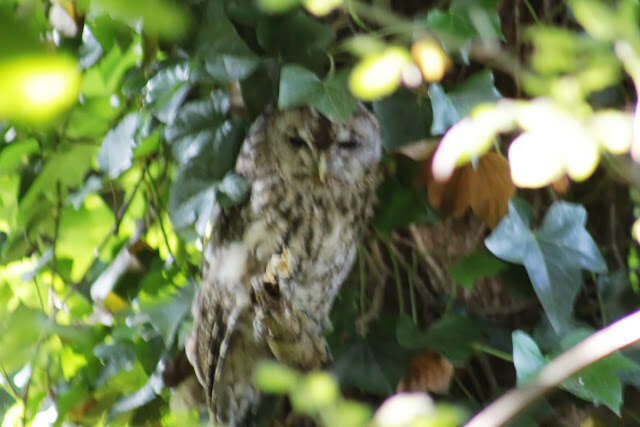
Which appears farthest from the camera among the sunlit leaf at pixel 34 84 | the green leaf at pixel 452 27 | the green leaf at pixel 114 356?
the green leaf at pixel 114 356

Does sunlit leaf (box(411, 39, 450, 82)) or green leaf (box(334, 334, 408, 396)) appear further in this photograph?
green leaf (box(334, 334, 408, 396))

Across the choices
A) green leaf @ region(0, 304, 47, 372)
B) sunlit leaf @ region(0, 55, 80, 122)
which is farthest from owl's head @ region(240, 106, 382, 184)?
sunlit leaf @ region(0, 55, 80, 122)

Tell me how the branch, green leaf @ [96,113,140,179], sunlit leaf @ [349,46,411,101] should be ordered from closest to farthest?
the branch → sunlit leaf @ [349,46,411,101] → green leaf @ [96,113,140,179]

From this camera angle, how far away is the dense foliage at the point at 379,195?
31.6 inches

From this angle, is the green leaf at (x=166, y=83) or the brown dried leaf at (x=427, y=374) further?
the brown dried leaf at (x=427, y=374)

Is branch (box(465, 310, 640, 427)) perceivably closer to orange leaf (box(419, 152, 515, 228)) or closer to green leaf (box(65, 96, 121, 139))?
orange leaf (box(419, 152, 515, 228))

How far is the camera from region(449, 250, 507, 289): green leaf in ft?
3.17

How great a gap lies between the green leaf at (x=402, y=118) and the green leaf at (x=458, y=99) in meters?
0.06

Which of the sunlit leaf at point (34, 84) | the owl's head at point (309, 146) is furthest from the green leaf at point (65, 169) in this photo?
the sunlit leaf at point (34, 84)

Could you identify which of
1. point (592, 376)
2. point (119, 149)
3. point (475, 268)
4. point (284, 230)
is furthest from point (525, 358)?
point (119, 149)

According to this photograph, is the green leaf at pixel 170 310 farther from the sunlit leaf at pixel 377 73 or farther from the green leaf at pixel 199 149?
the sunlit leaf at pixel 377 73

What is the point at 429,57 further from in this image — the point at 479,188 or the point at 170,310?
the point at 170,310

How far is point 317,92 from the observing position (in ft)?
2.69

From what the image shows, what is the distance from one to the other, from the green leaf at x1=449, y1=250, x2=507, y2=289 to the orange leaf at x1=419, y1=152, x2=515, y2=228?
72mm
